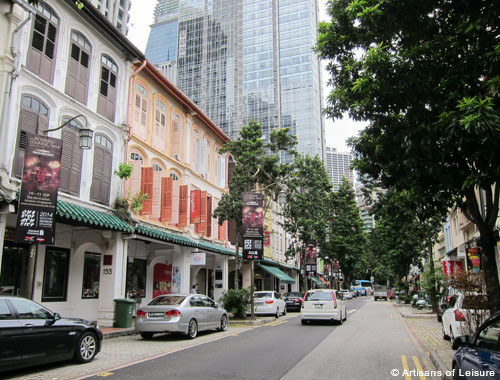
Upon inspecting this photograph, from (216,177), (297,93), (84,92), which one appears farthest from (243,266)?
(297,93)

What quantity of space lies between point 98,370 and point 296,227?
95.3 ft

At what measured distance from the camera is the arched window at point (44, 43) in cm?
1425

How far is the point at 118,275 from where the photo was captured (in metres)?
17.0

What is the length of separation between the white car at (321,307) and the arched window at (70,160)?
35.8ft

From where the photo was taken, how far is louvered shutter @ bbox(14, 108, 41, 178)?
1315cm

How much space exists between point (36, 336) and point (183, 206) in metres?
15.0

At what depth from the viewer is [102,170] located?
682 inches

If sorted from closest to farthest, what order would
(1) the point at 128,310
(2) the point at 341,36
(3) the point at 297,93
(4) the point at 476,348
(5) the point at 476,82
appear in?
(4) the point at 476,348
(5) the point at 476,82
(2) the point at 341,36
(1) the point at 128,310
(3) the point at 297,93

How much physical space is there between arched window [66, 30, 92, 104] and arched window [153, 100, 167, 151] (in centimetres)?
514

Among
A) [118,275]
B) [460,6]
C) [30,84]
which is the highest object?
[30,84]

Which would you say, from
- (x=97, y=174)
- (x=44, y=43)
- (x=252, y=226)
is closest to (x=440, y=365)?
(x=252, y=226)

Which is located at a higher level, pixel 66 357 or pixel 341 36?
pixel 341 36

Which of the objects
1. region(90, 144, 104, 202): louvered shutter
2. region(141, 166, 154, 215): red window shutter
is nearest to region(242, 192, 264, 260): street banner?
region(141, 166, 154, 215): red window shutter

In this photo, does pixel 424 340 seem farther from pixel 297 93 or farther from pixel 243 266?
pixel 297 93
